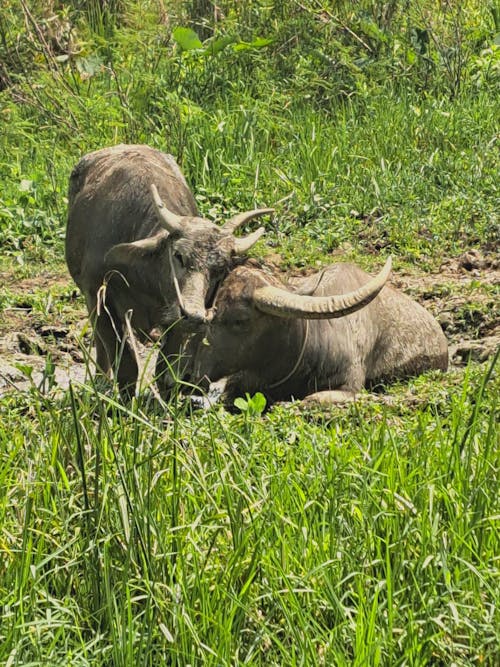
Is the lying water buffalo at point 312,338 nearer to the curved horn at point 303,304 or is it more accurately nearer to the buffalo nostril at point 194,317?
the curved horn at point 303,304

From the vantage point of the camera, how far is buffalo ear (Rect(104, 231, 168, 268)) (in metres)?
6.83

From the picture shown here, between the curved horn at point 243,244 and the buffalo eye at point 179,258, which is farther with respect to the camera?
the curved horn at point 243,244

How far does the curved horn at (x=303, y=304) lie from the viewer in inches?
258

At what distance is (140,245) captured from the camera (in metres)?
6.85

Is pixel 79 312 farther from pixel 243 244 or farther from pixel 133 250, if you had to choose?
pixel 243 244

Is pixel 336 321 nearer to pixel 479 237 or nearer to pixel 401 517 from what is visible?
pixel 479 237

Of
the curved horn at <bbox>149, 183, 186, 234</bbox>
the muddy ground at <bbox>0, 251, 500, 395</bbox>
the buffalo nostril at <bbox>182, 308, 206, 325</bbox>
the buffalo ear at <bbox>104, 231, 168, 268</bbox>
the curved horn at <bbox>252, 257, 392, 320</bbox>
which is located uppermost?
the curved horn at <bbox>149, 183, 186, 234</bbox>

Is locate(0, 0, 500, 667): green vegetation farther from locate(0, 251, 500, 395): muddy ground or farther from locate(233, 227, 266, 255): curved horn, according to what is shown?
locate(233, 227, 266, 255): curved horn

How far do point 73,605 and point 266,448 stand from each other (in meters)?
1.45

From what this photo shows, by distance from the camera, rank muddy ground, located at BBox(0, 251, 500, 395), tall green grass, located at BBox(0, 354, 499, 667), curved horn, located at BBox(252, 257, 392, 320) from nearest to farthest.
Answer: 1. tall green grass, located at BBox(0, 354, 499, 667)
2. curved horn, located at BBox(252, 257, 392, 320)
3. muddy ground, located at BBox(0, 251, 500, 395)

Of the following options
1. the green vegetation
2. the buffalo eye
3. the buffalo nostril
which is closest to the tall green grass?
the green vegetation

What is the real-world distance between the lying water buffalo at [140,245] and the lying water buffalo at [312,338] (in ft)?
0.54

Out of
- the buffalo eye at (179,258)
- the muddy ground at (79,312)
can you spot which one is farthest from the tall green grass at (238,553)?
the muddy ground at (79,312)

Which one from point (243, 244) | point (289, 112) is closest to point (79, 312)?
point (243, 244)
